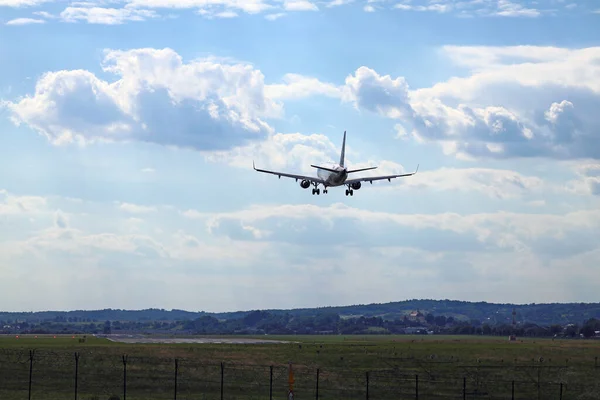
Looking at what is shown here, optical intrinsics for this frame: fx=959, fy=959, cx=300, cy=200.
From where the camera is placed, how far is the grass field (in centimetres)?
8481

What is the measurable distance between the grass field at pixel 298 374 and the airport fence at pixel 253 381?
0.10 meters

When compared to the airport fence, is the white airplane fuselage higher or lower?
higher

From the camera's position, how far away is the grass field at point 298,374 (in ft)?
278

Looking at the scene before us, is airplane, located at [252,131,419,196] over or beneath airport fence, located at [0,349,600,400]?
over

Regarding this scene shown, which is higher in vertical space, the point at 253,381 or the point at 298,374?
the point at 298,374

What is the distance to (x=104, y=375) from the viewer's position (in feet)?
308

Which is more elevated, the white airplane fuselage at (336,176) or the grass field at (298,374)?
the white airplane fuselage at (336,176)

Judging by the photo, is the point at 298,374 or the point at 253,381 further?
the point at 298,374

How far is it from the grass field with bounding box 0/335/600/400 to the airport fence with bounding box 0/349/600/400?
0.10m

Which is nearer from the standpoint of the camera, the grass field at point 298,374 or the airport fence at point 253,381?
the airport fence at point 253,381

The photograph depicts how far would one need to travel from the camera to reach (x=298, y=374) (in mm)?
100312

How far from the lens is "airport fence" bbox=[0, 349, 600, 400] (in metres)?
82.4

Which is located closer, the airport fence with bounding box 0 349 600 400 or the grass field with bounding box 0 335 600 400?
the airport fence with bounding box 0 349 600 400

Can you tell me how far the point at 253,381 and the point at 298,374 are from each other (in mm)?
9072
